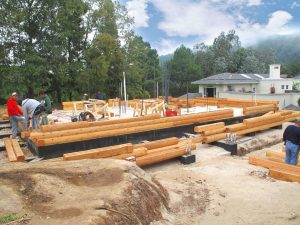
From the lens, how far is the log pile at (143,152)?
7095mm

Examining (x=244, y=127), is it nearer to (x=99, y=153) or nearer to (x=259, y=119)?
(x=259, y=119)

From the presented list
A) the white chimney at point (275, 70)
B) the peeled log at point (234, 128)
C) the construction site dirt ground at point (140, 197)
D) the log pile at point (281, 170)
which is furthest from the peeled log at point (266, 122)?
the white chimney at point (275, 70)

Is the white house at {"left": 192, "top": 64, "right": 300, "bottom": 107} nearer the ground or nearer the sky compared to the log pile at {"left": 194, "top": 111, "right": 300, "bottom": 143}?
nearer the sky

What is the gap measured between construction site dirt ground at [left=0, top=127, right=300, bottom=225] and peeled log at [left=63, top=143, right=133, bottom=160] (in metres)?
1.18

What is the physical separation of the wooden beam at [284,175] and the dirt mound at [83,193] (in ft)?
9.66

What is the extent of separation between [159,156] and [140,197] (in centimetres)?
358

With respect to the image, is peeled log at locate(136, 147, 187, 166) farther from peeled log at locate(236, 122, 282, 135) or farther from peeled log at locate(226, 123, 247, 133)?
peeled log at locate(236, 122, 282, 135)

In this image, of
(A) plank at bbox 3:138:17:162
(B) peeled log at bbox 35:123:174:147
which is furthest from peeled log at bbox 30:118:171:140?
(A) plank at bbox 3:138:17:162

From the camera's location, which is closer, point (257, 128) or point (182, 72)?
point (257, 128)

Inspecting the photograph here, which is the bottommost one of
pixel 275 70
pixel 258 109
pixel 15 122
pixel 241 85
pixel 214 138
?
pixel 214 138

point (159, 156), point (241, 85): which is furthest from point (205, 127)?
point (241, 85)

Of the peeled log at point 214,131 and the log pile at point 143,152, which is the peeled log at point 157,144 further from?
the peeled log at point 214,131

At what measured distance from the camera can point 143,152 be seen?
7.92 metres

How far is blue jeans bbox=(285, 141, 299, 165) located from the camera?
7.00 meters
